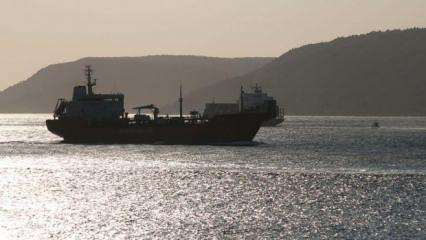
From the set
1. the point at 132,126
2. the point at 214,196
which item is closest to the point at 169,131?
the point at 132,126

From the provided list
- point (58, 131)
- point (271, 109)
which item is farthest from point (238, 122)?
point (58, 131)

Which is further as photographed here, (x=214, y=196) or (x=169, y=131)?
(x=169, y=131)

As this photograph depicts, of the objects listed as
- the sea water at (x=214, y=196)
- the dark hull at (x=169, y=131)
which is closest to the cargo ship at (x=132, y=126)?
the dark hull at (x=169, y=131)

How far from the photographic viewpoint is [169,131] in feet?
455

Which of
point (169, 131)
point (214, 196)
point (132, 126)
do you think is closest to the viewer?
point (214, 196)

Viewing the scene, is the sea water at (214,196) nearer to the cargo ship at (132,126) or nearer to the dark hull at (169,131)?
the dark hull at (169,131)

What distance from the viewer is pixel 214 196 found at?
6575cm

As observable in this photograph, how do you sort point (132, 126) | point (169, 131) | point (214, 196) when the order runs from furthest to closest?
1. point (132, 126)
2. point (169, 131)
3. point (214, 196)

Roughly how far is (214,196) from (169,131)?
73.5 meters

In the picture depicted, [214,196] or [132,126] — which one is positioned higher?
[132,126]

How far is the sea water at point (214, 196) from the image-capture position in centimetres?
4766

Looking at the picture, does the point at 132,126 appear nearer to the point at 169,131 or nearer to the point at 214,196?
the point at 169,131

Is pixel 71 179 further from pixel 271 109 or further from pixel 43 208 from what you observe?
pixel 271 109

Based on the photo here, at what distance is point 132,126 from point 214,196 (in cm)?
7771
